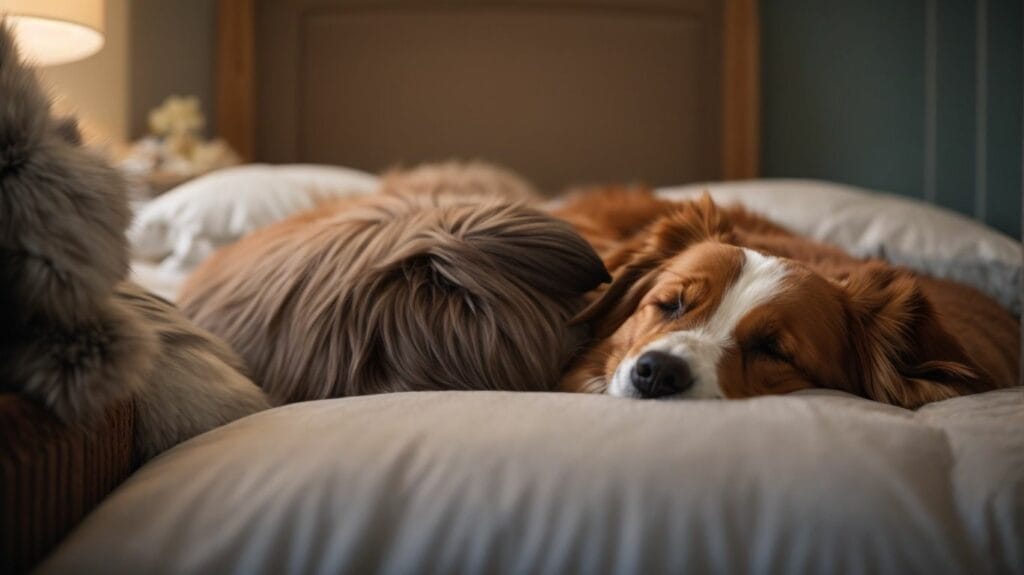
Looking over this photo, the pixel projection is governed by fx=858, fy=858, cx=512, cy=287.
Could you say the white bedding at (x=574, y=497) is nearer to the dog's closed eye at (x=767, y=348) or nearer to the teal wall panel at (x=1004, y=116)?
the dog's closed eye at (x=767, y=348)

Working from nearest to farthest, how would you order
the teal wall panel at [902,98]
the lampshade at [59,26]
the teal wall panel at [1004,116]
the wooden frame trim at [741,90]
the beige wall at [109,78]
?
the lampshade at [59,26] → the teal wall panel at [1004,116] → the teal wall panel at [902,98] → the beige wall at [109,78] → the wooden frame trim at [741,90]

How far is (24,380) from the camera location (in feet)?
2.38

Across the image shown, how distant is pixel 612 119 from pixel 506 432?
8.22 ft

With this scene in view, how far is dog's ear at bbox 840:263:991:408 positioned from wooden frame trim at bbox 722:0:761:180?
6.41 ft

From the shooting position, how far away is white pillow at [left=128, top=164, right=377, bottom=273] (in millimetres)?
2207

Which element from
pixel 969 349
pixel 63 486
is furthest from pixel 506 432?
pixel 969 349

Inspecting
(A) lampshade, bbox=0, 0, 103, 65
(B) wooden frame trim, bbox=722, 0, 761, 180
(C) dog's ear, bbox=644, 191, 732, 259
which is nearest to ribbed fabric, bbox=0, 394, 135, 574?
(C) dog's ear, bbox=644, 191, 732, 259

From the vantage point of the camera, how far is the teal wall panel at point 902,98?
90.9 inches

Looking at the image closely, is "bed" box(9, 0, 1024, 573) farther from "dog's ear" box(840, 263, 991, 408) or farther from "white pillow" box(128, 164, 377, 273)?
"white pillow" box(128, 164, 377, 273)

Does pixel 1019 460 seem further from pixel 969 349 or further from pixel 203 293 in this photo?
pixel 203 293

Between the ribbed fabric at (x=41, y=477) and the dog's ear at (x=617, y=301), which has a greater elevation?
the dog's ear at (x=617, y=301)

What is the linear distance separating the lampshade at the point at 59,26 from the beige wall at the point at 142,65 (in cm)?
50

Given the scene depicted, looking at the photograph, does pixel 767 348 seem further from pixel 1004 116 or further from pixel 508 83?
pixel 508 83

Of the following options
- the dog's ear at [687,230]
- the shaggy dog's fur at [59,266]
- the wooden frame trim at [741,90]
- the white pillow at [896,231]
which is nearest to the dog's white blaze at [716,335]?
the dog's ear at [687,230]
